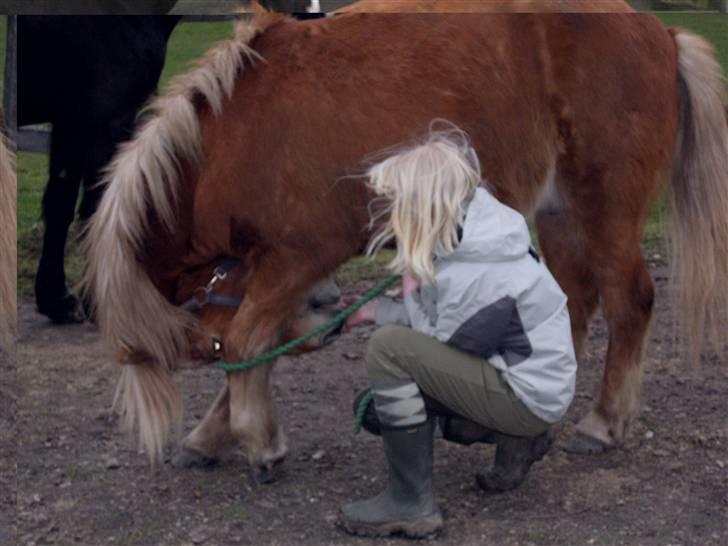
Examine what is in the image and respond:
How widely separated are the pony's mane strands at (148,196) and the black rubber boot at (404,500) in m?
0.69

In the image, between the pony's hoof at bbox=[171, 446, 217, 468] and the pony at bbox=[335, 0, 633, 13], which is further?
the pony's hoof at bbox=[171, 446, 217, 468]

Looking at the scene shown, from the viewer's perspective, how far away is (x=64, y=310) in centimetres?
411

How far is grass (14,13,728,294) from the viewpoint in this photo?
10.9 feet

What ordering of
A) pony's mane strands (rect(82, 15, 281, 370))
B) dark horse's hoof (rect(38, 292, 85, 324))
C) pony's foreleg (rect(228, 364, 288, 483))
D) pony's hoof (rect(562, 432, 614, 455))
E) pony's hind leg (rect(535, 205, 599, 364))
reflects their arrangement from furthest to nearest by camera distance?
1. dark horse's hoof (rect(38, 292, 85, 324))
2. pony's hind leg (rect(535, 205, 599, 364))
3. pony's hoof (rect(562, 432, 614, 455))
4. pony's foreleg (rect(228, 364, 288, 483))
5. pony's mane strands (rect(82, 15, 281, 370))

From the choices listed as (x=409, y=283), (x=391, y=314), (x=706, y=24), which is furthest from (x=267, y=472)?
(x=706, y=24)

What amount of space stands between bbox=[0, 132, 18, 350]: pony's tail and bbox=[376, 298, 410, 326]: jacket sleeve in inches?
41.0

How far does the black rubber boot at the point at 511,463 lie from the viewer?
3.20 meters

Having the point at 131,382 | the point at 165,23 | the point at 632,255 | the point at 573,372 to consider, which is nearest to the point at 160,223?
the point at 131,382

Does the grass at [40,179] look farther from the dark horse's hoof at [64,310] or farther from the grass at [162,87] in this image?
the dark horse's hoof at [64,310]

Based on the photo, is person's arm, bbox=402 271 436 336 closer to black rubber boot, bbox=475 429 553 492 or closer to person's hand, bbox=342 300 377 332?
person's hand, bbox=342 300 377 332

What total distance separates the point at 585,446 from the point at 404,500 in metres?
0.79

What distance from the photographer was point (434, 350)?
289cm

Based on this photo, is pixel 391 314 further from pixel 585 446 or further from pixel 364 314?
pixel 585 446

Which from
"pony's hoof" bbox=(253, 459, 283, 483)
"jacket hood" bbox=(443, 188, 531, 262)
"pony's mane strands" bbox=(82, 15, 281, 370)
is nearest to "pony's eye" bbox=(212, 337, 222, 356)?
"pony's mane strands" bbox=(82, 15, 281, 370)
